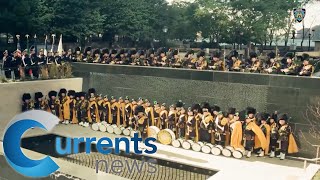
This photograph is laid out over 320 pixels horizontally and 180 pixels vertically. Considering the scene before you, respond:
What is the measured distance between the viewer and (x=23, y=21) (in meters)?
29.0

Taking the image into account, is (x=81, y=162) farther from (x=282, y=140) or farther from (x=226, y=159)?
(x=282, y=140)

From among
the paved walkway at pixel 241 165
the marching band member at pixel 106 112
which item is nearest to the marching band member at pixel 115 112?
the marching band member at pixel 106 112

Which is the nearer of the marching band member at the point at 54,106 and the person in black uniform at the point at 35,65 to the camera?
the marching band member at the point at 54,106

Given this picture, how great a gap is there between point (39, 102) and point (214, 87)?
854cm

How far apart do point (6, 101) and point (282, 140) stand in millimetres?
12047

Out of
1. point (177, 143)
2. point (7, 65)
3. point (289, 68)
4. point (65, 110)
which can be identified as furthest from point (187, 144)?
point (7, 65)

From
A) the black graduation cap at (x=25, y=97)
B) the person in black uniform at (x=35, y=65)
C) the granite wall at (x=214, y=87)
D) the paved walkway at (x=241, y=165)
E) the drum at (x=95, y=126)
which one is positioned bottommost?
the paved walkway at (x=241, y=165)

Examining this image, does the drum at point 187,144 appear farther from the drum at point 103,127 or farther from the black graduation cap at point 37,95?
the black graduation cap at point 37,95

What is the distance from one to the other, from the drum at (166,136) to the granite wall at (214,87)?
2.36 metres

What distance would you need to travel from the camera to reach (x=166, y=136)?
599 inches

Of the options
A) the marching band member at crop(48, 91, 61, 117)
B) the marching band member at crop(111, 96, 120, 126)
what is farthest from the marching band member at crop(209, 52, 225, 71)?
the marching band member at crop(48, 91, 61, 117)

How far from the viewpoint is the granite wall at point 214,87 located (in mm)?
14195

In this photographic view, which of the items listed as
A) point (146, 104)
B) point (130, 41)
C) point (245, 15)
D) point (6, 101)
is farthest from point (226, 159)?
point (130, 41)

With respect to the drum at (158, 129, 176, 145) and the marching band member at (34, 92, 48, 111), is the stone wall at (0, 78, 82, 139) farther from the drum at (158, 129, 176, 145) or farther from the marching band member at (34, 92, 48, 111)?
the drum at (158, 129, 176, 145)
